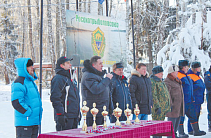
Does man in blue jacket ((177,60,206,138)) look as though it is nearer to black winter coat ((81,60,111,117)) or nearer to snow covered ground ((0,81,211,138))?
snow covered ground ((0,81,211,138))

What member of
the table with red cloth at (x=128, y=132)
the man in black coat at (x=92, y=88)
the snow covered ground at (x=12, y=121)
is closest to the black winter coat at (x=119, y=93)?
the man in black coat at (x=92, y=88)

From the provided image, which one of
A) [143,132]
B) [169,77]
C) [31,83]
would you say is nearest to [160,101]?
[169,77]

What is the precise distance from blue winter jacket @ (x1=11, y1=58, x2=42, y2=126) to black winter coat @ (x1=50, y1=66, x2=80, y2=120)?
314mm

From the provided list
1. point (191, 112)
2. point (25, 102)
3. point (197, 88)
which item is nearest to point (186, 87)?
point (197, 88)

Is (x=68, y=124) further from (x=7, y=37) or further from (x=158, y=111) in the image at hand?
(x=7, y=37)

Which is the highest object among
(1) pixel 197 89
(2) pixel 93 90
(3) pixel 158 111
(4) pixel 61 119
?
(2) pixel 93 90

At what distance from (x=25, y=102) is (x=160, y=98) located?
133 inches

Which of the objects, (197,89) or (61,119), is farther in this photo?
(197,89)

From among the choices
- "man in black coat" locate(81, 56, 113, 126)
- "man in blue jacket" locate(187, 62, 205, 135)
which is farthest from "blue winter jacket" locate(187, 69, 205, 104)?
"man in black coat" locate(81, 56, 113, 126)

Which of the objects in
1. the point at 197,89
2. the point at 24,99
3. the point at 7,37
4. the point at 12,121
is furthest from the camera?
the point at 7,37

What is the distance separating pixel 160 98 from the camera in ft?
24.1

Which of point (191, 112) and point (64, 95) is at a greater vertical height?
point (64, 95)

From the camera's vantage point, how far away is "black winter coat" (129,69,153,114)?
7.17m

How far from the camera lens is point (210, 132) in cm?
895
